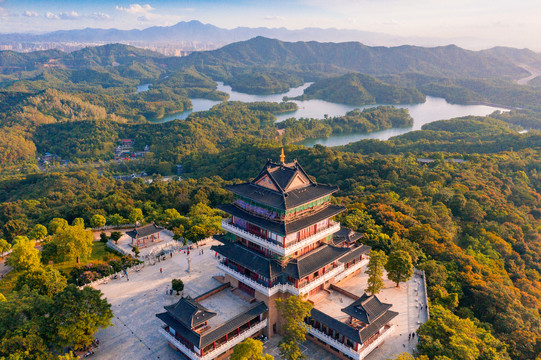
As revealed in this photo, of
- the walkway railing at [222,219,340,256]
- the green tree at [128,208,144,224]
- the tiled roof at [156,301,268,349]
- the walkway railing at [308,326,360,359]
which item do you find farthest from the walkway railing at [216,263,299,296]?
the green tree at [128,208,144,224]

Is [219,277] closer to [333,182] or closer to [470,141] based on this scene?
[333,182]

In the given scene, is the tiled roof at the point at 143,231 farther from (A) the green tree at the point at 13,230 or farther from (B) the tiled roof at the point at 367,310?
(B) the tiled roof at the point at 367,310

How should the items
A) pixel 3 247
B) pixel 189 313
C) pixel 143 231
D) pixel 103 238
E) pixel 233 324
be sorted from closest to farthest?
pixel 189 313 < pixel 233 324 < pixel 3 247 < pixel 143 231 < pixel 103 238

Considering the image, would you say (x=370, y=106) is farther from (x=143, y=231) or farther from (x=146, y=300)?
(x=146, y=300)

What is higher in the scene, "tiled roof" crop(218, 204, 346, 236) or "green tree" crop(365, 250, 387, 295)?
"tiled roof" crop(218, 204, 346, 236)

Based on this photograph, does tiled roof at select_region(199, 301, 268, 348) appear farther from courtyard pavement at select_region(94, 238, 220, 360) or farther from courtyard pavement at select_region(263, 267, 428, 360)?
courtyard pavement at select_region(94, 238, 220, 360)

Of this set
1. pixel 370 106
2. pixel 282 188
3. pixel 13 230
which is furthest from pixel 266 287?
pixel 370 106

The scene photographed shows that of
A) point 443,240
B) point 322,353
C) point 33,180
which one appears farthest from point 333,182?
point 33,180

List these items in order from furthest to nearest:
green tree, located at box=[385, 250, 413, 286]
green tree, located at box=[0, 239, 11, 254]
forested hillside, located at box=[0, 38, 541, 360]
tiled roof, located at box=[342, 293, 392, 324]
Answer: green tree, located at box=[0, 239, 11, 254]
green tree, located at box=[385, 250, 413, 286]
forested hillside, located at box=[0, 38, 541, 360]
tiled roof, located at box=[342, 293, 392, 324]
